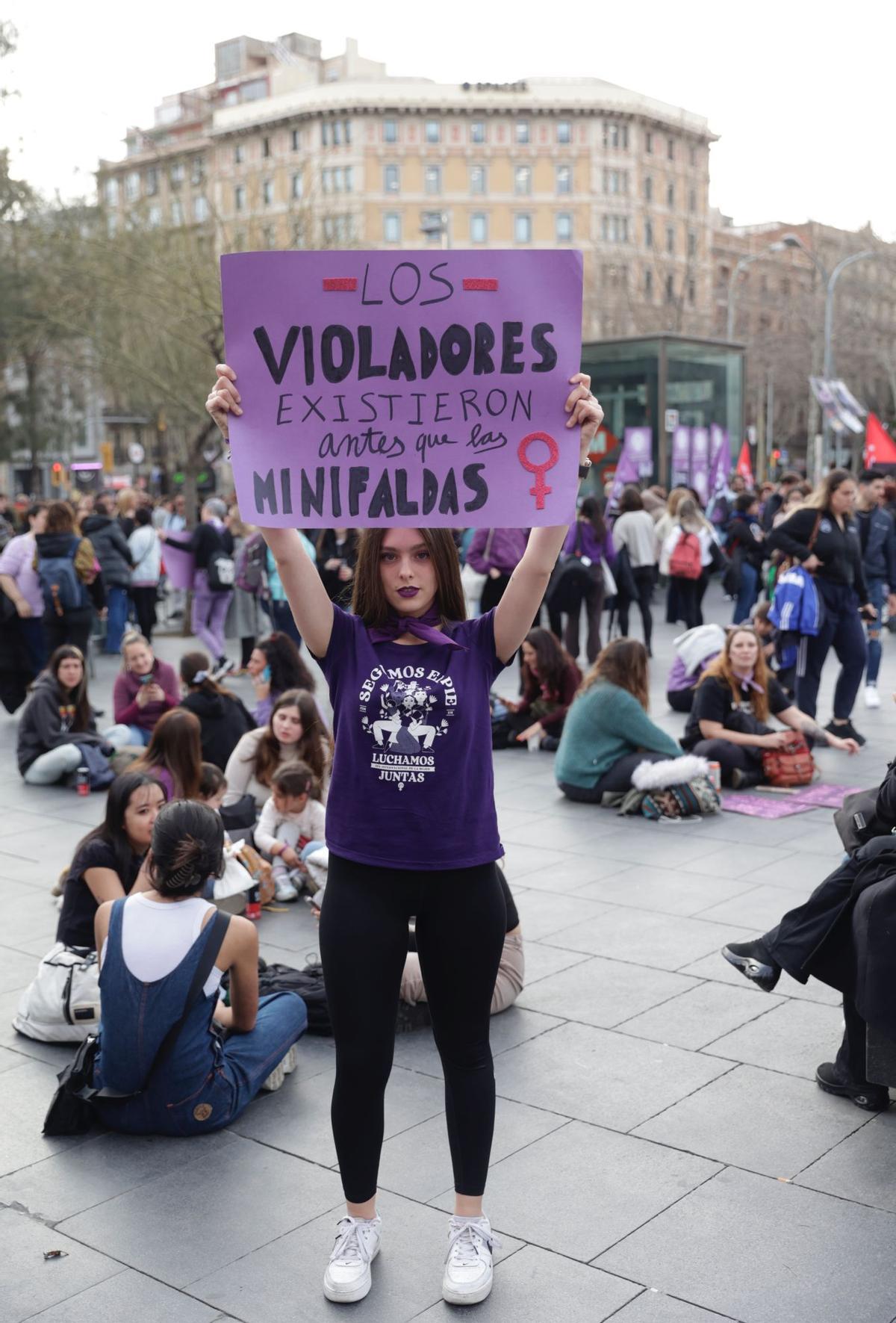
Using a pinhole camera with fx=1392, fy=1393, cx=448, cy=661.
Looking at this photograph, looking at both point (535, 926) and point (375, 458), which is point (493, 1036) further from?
point (375, 458)

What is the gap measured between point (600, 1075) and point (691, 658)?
244 inches

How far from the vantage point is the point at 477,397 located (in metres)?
3.27

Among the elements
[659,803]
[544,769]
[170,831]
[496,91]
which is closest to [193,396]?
[544,769]

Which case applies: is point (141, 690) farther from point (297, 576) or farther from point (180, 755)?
point (297, 576)

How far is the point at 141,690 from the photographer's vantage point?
31.7ft

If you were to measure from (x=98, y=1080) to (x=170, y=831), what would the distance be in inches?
32.0

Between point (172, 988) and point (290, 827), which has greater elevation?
point (172, 988)

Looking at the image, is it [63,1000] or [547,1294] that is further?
[63,1000]

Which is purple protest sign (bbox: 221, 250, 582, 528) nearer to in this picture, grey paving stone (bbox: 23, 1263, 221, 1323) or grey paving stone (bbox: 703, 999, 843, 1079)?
grey paving stone (bbox: 23, 1263, 221, 1323)

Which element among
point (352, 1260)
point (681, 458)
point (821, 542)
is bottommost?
point (352, 1260)

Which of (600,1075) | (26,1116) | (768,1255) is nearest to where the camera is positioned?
(768,1255)

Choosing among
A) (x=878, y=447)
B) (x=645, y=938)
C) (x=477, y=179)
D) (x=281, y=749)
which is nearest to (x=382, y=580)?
(x=645, y=938)

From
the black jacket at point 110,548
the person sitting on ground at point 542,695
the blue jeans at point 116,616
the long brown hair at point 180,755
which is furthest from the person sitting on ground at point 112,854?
the blue jeans at point 116,616

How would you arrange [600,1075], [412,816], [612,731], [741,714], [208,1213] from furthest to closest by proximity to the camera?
[741,714]
[612,731]
[600,1075]
[208,1213]
[412,816]
